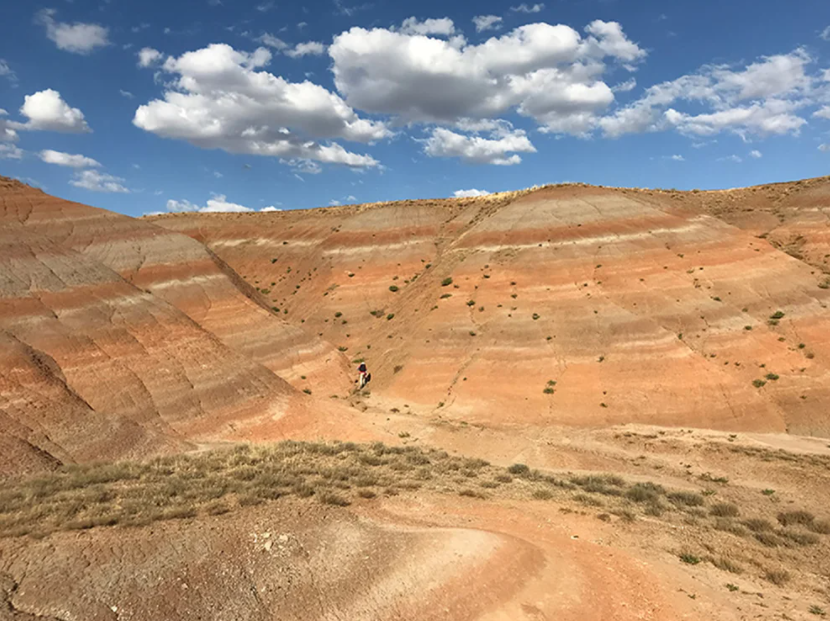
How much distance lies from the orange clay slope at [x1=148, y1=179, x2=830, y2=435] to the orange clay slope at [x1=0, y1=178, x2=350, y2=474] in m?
8.40

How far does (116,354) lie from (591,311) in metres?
29.5

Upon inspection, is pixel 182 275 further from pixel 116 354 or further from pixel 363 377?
pixel 363 377

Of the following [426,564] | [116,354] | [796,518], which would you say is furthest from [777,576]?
[116,354]

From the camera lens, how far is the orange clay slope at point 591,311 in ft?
100

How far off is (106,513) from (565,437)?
74.3ft

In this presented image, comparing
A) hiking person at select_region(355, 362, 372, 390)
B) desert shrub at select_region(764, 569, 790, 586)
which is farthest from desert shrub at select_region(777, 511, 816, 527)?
hiking person at select_region(355, 362, 372, 390)

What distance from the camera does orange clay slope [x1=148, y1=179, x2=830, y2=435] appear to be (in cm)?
3048

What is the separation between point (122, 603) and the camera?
312 inches

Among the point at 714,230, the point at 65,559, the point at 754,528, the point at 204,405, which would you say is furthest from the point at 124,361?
the point at 714,230

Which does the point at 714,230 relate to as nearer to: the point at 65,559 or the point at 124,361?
the point at 124,361

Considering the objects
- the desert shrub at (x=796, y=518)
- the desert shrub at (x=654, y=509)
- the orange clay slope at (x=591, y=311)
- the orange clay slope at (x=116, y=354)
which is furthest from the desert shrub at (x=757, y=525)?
the orange clay slope at (x=116, y=354)

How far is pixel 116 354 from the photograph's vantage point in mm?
25984

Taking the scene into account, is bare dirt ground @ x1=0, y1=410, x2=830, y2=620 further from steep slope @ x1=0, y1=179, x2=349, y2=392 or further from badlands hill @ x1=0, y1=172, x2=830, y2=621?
steep slope @ x1=0, y1=179, x2=349, y2=392

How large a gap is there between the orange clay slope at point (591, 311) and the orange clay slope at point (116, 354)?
27.6 ft
